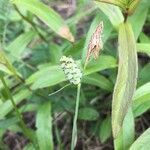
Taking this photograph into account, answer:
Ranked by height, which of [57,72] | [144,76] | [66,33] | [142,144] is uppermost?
[66,33]

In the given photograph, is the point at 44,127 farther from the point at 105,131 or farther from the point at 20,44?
the point at 20,44

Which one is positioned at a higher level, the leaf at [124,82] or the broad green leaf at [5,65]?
the broad green leaf at [5,65]

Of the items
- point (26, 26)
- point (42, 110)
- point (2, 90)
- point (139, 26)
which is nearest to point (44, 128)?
point (42, 110)

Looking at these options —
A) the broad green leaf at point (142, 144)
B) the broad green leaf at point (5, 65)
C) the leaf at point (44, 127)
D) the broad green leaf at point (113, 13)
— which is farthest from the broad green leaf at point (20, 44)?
the broad green leaf at point (142, 144)

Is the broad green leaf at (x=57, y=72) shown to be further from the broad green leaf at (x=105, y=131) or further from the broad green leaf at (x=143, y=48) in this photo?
A: the broad green leaf at (x=105, y=131)

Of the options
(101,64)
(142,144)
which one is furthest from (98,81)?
(142,144)

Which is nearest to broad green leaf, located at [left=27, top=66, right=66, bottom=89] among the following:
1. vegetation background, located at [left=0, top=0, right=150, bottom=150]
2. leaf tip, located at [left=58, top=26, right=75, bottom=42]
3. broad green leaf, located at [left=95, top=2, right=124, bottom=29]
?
vegetation background, located at [left=0, top=0, right=150, bottom=150]

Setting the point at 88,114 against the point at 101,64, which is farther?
the point at 88,114
